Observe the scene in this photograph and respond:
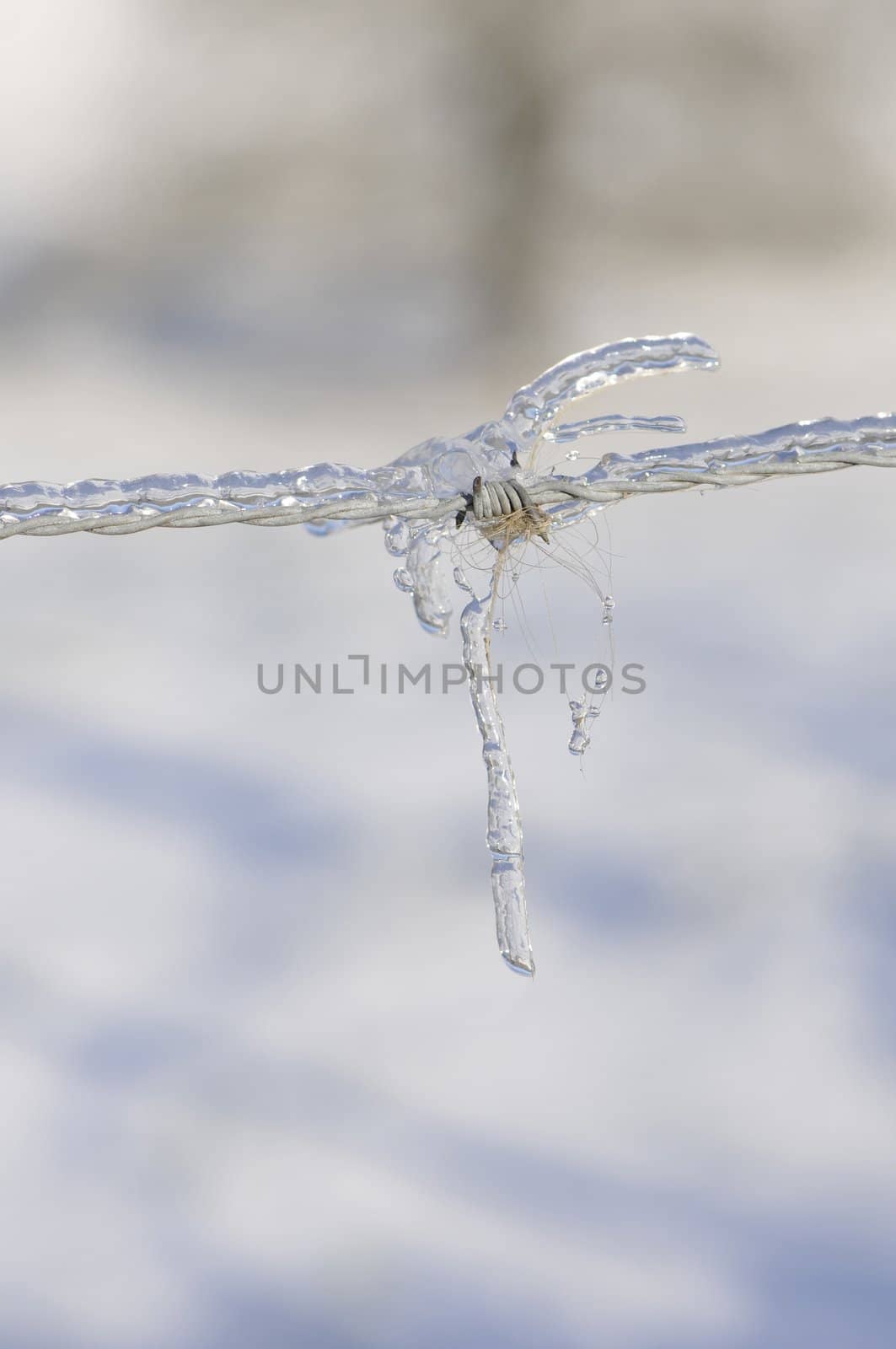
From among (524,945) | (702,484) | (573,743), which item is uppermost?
(702,484)

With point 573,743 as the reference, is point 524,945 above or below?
below

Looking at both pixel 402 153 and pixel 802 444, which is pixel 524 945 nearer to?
pixel 802 444

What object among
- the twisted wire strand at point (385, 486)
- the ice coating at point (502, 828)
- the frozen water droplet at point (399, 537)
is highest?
the twisted wire strand at point (385, 486)

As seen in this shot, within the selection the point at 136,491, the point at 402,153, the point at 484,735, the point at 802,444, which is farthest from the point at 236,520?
the point at 402,153

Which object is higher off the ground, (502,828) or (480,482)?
(480,482)

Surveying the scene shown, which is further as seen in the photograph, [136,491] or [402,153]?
[402,153]

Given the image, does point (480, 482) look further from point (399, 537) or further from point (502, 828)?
point (502, 828)

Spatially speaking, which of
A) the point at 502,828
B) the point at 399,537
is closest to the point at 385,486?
the point at 399,537
